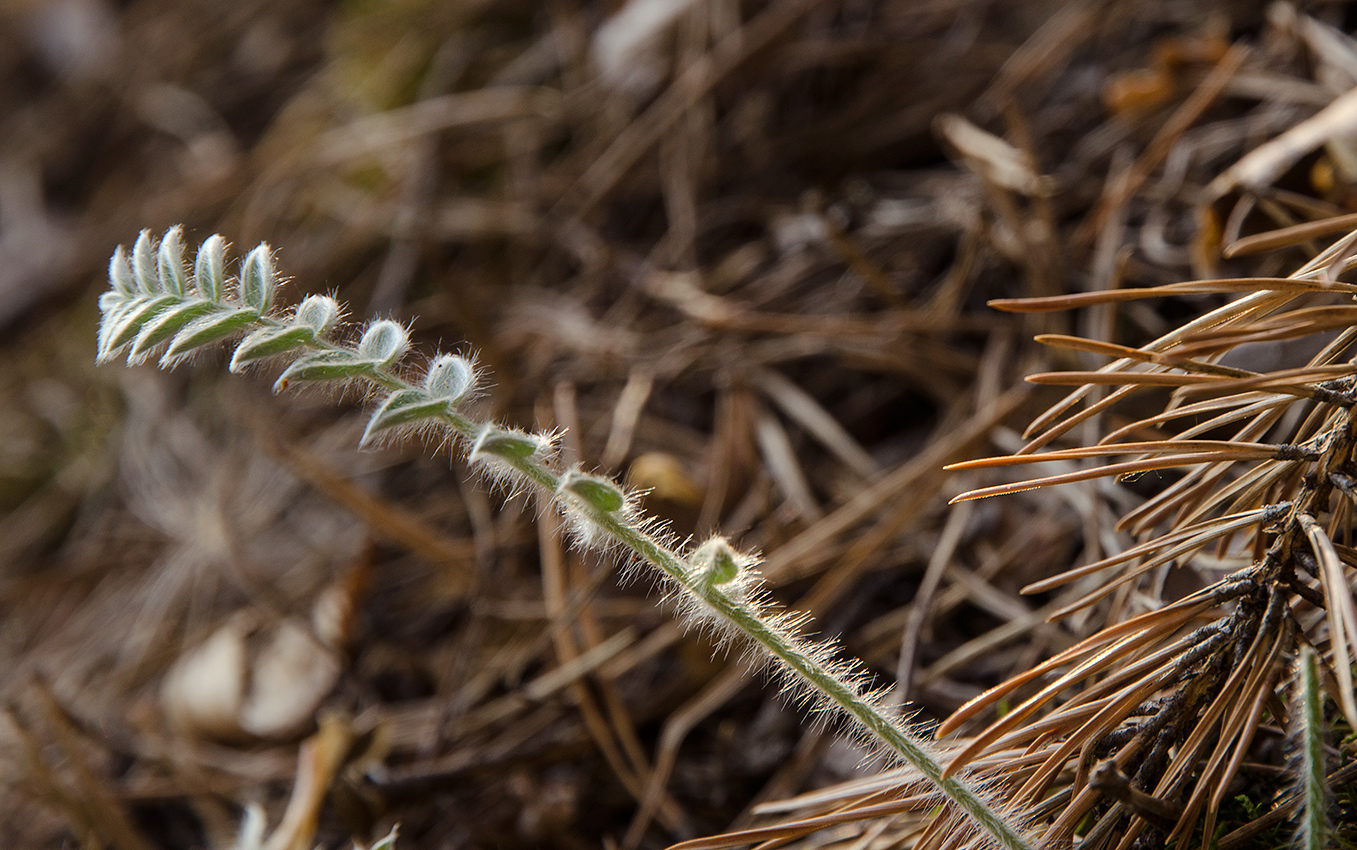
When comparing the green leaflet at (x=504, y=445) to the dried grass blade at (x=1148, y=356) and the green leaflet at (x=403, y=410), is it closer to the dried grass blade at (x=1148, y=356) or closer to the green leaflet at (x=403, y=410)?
the green leaflet at (x=403, y=410)

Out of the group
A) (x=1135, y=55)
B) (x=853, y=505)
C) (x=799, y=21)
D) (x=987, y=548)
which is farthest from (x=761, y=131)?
(x=987, y=548)

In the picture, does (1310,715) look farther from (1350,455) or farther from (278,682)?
(278,682)

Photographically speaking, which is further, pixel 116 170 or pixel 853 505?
pixel 116 170

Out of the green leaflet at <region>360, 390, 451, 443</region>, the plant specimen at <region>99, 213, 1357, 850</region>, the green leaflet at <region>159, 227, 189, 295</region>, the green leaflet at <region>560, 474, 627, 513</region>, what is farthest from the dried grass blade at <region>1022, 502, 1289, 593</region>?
the green leaflet at <region>159, 227, 189, 295</region>

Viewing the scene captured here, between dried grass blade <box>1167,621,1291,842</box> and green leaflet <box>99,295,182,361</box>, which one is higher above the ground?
green leaflet <box>99,295,182,361</box>

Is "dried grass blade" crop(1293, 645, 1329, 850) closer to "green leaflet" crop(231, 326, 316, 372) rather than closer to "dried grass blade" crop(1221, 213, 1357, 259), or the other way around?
"dried grass blade" crop(1221, 213, 1357, 259)

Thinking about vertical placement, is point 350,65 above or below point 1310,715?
above

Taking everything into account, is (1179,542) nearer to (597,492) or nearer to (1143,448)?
(1143,448)
